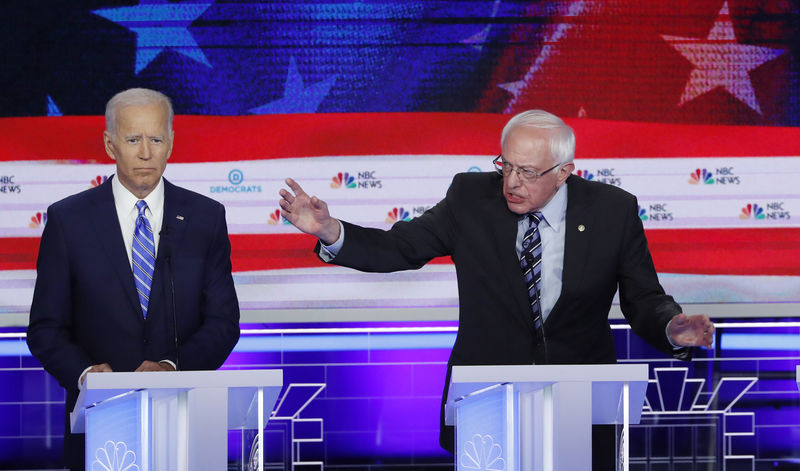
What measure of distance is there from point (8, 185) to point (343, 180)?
1392 mm

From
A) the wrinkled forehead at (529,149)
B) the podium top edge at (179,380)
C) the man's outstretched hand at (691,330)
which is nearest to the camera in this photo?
the podium top edge at (179,380)

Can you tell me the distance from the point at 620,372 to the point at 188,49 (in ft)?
9.45

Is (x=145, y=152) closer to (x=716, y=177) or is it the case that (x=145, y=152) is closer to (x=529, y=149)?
(x=529, y=149)

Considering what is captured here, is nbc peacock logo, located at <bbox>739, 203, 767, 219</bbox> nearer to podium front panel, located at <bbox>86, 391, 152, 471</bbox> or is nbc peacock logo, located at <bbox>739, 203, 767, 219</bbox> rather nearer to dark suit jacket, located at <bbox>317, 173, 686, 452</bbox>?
dark suit jacket, located at <bbox>317, 173, 686, 452</bbox>

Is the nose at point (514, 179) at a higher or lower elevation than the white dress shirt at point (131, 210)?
higher

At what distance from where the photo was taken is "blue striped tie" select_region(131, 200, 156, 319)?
308cm

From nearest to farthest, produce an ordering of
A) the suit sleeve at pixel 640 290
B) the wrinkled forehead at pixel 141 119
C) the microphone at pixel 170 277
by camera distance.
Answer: the microphone at pixel 170 277 < the suit sleeve at pixel 640 290 < the wrinkled forehead at pixel 141 119

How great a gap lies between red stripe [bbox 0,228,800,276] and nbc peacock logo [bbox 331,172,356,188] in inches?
11.5

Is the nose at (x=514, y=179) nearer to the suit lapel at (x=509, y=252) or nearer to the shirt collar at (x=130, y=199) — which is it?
the suit lapel at (x=509, y=252)

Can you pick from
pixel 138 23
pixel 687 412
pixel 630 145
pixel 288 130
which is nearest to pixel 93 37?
pixel 138 23

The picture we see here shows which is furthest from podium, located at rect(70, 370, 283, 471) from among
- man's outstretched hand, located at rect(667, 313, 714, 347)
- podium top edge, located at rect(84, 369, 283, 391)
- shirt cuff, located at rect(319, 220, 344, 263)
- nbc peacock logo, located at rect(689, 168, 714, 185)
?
nbc peacock logo, located at rect(689, 168, 714, 185)

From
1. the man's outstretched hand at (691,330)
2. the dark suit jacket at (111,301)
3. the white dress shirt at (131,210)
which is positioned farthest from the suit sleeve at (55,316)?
the man's outstretched hand at (691,330)

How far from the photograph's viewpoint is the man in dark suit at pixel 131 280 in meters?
3.01

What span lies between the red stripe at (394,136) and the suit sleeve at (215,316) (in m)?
1.32
